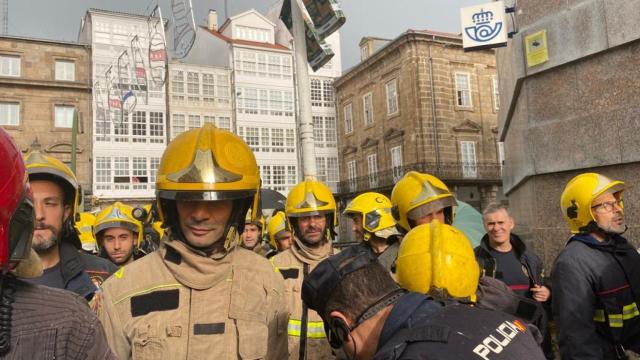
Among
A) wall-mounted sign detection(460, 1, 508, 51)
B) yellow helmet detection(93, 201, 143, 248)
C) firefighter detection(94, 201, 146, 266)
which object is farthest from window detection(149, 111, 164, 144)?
firefighter detection(94, 201, 146, 266)

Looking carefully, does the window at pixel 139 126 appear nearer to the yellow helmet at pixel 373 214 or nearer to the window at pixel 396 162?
the window at pixel 396 162

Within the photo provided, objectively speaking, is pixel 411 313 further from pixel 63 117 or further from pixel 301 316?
pixel 63 117

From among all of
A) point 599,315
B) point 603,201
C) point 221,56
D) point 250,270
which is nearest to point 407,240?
point 250,270

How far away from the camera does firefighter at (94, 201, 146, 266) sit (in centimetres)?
472

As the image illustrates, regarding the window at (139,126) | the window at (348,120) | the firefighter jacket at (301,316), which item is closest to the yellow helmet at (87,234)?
the firefighter jacket at (301,316)

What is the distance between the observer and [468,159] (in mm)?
30531

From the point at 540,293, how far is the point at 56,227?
3578mm

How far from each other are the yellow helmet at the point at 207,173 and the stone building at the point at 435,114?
27.5 meters

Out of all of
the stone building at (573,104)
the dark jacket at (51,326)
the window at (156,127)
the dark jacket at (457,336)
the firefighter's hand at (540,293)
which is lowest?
the firefighter's hand at (540,293)

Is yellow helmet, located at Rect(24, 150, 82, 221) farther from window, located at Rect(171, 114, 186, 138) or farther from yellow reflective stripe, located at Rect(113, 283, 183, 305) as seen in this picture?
window, located at Rect(171, 114, 186, 138)

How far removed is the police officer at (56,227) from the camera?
2.79 meters

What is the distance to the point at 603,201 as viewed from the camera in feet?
11.3

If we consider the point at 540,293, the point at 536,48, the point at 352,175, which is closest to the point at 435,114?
the point at 352,175

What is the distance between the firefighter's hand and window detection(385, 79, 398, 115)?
27.8 metres
